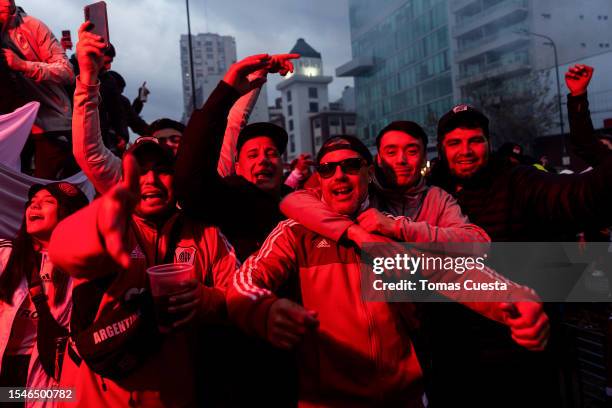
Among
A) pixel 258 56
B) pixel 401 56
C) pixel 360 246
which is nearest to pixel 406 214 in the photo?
pixel 360 246

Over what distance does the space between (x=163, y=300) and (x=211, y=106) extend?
1344 mm

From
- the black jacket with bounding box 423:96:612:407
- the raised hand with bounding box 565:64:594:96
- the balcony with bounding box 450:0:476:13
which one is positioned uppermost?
the balcony with bounding box 450:0:476:13

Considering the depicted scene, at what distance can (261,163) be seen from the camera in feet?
10.8

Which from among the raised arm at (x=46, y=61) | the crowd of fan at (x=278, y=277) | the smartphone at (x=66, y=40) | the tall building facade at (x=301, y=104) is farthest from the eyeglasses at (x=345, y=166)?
the tall building facade at (x=301, y=104)

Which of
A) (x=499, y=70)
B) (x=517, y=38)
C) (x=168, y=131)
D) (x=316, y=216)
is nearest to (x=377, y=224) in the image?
(x=316, y=216)

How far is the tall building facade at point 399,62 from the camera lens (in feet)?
187

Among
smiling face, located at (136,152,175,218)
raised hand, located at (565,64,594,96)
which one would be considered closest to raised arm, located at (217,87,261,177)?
smiling face, located at (136,152,175,218)

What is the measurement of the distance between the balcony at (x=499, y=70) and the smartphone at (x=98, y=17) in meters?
48.4

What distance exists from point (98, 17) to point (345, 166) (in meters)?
1.79

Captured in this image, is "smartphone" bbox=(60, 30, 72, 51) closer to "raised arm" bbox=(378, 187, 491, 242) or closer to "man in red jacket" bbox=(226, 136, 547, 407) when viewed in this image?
"man in red jacket" bbox=(226, 136, 547, 407)

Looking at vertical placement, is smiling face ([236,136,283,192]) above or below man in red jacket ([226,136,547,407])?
above

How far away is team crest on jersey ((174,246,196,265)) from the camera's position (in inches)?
103

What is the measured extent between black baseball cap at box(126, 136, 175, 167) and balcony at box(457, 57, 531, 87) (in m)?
48.4

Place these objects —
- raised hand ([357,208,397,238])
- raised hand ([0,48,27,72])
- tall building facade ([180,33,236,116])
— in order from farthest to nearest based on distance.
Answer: tall building facade ([180,33,236,116]) → raised hand ([0,48,27,72]) → raised hand ([357,208,397,238])
